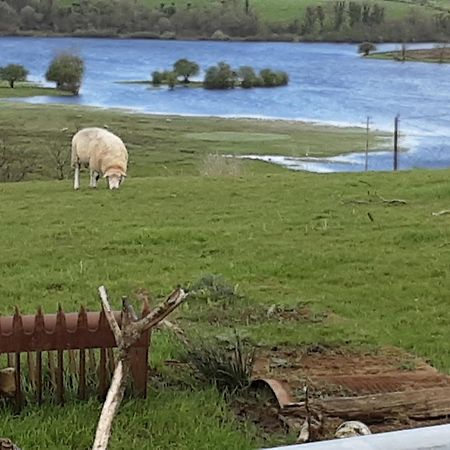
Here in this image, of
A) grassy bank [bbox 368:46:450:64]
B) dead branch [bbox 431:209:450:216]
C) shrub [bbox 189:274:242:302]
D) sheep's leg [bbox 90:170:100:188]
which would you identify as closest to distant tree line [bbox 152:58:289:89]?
grassy bank [bbox 368:46:450:64]

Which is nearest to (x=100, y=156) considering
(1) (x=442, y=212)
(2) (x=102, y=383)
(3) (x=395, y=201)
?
(3) (x=395, y=201)

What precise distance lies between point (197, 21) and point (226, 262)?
9071 cm

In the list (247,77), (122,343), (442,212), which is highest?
(122,343)

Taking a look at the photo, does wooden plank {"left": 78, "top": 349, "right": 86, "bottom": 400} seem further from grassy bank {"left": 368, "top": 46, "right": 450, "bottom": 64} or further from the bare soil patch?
grassy bank {"left": 368, "top": 46, "right": 450, "bottom": 64}

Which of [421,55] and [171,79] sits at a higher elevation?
[421,55]

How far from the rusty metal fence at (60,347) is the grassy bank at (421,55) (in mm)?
70919

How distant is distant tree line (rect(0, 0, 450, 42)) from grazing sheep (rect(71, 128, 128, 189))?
7810cm

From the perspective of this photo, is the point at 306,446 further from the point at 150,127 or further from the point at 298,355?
the point at 150,127

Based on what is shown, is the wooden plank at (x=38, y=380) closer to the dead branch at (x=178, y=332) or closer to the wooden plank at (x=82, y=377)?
the wooden plank at (x=82, y=377)

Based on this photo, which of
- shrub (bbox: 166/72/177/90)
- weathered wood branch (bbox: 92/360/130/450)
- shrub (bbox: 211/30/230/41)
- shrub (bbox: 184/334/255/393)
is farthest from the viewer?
shrub (bbox: 211/30/230/41)

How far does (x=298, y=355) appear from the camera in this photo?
5.75 m

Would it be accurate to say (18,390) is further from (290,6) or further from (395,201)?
(290,6)

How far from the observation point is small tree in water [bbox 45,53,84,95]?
59.6 m

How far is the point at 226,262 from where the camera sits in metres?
8.73
